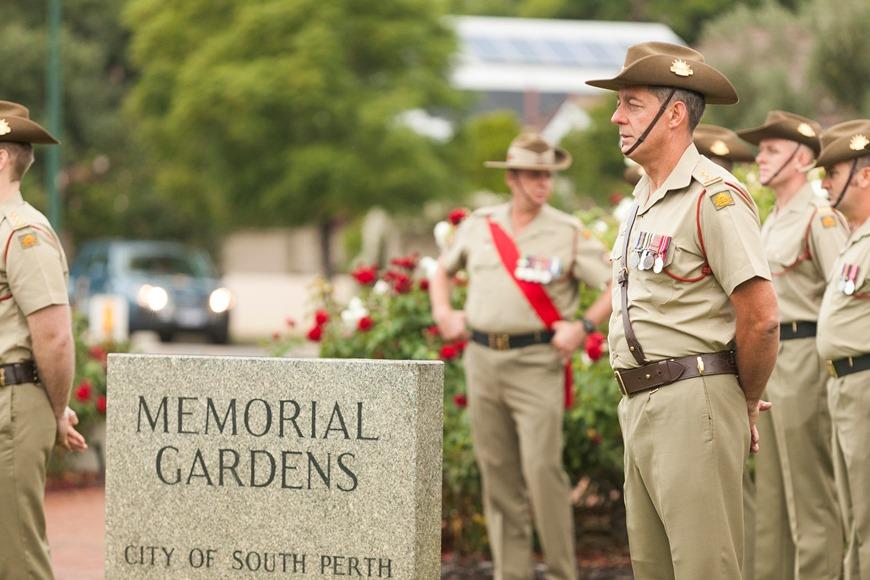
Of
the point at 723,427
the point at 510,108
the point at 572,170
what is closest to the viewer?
the point at 723,427

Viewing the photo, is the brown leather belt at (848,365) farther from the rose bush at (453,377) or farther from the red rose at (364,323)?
the red rose at (364,323)

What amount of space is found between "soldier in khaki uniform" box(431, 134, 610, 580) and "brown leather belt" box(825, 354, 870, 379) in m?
1.44

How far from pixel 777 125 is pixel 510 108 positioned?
45042 mm

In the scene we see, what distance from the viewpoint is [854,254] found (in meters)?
6.66

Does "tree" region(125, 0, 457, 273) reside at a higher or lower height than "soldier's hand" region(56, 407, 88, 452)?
higher

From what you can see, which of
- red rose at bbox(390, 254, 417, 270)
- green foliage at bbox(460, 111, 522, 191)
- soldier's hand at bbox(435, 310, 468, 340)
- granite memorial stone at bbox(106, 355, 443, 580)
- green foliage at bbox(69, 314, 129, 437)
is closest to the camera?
granite memorial stone at bbox(106, 355, 443, 580)

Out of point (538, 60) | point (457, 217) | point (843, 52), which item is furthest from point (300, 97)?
point (538, 60)

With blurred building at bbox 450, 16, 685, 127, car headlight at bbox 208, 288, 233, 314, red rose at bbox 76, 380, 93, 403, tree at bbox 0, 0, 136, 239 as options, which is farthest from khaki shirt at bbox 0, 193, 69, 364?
blurred building at bbox 450, 16, 685, 127

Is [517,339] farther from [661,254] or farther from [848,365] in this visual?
[661,254]

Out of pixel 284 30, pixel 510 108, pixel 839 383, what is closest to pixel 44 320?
pixel 839 383

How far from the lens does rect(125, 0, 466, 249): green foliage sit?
31078 mm

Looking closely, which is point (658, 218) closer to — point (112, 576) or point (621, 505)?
point (112, 576)

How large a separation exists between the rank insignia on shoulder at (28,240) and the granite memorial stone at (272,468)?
53cm

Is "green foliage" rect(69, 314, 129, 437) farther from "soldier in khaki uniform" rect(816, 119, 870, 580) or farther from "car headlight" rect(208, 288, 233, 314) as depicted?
"car headlight" rect(208, 288, 233, 314)
